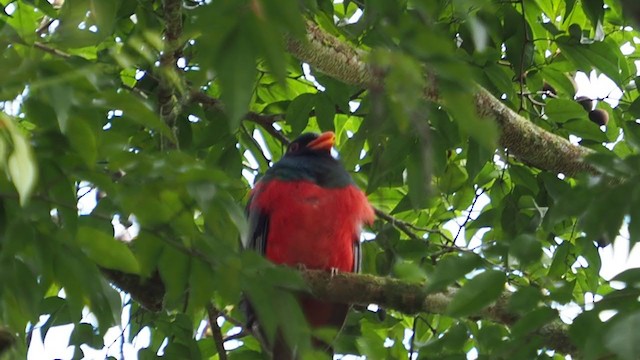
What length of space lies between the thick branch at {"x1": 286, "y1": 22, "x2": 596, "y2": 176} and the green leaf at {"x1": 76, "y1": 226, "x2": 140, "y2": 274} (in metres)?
1.60

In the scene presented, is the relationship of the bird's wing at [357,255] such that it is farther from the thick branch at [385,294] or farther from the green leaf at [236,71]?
the green leaf at [236,71]

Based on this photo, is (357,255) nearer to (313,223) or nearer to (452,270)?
(313,223)

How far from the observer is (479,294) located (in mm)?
2764

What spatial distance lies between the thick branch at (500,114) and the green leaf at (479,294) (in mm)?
1225

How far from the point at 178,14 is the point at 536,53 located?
1666mm

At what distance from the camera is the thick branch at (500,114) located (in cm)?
413

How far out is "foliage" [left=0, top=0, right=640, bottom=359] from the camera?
1797mm

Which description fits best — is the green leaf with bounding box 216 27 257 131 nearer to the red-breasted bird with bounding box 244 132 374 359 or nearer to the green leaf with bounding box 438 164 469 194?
the red-breasted bird with bounding box 244 132 374 359

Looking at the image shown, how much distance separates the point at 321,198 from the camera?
4.84m

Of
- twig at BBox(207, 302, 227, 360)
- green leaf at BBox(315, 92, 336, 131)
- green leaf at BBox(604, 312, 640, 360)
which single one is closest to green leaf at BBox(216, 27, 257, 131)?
green leaf at BBox(604, 312, 640, 360)

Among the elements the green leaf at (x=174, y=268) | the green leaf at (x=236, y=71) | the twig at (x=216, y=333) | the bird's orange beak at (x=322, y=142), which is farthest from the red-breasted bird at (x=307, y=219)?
the green leaf at (x=236, y=71)

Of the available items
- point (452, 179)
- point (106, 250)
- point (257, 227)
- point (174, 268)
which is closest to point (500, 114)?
point (452, 179)

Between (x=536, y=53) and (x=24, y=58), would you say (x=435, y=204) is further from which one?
(x=24, y=58)

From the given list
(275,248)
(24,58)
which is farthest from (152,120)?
(275,248)
